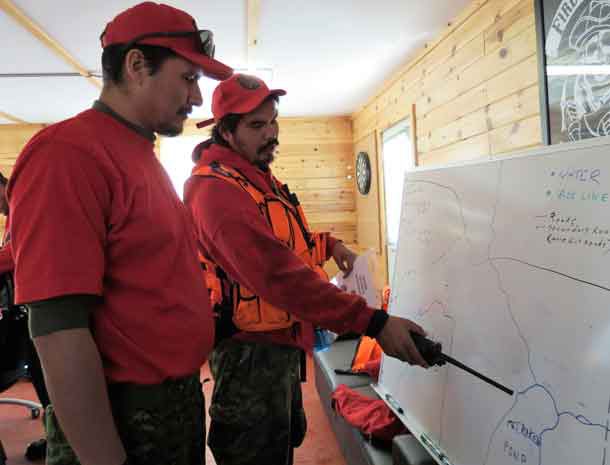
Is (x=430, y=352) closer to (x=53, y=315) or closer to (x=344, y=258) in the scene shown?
(x=344, y=258)

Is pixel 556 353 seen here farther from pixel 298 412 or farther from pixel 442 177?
pixel 298 412

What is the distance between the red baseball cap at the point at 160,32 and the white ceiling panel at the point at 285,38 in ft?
4.97

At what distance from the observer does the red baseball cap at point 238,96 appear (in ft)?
4.23

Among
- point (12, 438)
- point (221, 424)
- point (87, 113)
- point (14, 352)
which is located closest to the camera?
point (87, 113)

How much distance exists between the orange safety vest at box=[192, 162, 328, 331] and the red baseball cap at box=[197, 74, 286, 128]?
0.19m

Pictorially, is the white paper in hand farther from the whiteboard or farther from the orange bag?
the orange bag

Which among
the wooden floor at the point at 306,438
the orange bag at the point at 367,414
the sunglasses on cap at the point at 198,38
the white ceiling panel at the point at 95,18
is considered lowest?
the wooden floor at the point at 306,438

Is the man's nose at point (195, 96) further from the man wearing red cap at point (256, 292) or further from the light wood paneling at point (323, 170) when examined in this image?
the light wood paneling at point (323, 170)

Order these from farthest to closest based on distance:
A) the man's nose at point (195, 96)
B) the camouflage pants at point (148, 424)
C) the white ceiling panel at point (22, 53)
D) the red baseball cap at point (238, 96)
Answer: the white ceiling panel at point (22, 53) → the red baseball cap at point (238, 96) → the man's nose at point (195, 96) → the camouflage pants at point (148, 424)

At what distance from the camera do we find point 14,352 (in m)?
2.26

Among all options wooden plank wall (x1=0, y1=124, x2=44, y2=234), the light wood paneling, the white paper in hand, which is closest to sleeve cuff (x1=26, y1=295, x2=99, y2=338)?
the white paper in hand

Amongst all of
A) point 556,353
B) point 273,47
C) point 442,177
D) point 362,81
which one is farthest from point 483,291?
point 362,81

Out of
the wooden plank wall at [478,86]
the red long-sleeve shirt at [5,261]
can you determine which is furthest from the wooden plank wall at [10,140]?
the wooden plank wall at [478,86]

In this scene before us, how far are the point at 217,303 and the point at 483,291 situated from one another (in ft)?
2.37
